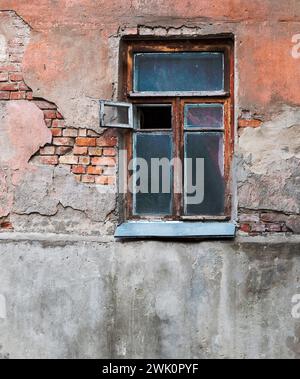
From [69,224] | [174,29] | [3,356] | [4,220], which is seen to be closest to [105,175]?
[69,224]

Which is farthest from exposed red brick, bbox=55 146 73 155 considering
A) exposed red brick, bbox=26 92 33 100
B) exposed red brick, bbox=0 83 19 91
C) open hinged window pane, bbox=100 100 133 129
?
exposed red brick, bbox=0 83 19 91

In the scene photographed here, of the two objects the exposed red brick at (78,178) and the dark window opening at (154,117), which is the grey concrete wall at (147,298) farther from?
the dark window opening at (154,117)

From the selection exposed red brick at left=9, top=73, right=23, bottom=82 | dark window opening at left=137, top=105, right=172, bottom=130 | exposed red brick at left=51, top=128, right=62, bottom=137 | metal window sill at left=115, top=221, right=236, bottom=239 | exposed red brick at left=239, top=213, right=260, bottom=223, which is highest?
exposed red brick at left=9, top=73, right=23, bottom=82

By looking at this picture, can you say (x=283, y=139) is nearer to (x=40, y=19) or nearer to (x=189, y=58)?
(x=189, y=58)

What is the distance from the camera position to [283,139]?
505 centimetres

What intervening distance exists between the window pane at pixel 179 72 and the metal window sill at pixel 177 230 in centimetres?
105

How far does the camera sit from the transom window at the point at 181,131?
17.2 ft

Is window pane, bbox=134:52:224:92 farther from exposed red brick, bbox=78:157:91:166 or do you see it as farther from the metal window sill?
the metal window sill

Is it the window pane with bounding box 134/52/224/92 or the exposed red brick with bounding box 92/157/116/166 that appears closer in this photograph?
the exposed red brick with bounding box 92/157/116/166

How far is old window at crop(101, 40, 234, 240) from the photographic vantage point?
17.2 ft

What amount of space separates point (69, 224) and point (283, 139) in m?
1.72

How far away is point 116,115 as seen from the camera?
5.15 metres

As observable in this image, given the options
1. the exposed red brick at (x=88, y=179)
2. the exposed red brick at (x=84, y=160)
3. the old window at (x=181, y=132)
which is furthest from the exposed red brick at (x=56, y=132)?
the old window at (x=181, y=132)

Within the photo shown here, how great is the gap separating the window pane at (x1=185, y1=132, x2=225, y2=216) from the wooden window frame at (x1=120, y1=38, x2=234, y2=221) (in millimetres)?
40
